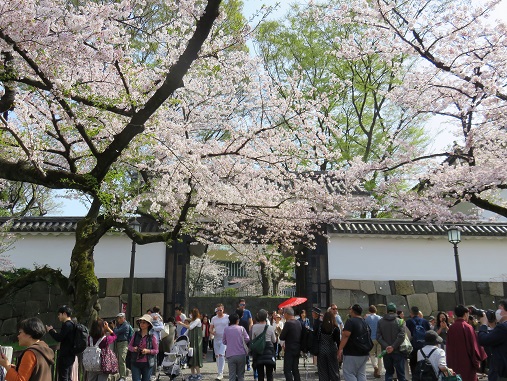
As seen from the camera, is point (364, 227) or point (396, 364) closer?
point (396, 364)

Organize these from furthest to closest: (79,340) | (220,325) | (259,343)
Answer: (220,325), (259,343), (79,340)

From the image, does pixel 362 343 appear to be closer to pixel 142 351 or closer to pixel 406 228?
pixel 142 351

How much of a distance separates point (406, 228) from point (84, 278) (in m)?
10.3

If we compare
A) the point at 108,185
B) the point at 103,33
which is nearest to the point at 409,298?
the point at 108,185

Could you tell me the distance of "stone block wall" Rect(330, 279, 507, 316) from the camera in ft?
49.0

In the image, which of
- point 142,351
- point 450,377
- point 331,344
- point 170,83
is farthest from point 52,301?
point 450,377

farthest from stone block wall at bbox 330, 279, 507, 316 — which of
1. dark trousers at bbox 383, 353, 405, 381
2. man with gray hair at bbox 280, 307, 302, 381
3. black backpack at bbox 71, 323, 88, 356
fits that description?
black backpack at bbox 71, 323, 88, 356

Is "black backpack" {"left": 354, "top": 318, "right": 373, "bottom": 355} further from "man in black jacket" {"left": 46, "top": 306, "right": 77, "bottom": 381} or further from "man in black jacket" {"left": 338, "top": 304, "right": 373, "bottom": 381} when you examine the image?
"man in black jacket" {"left": 46, "top": 306, "right": 77, "bottom": 381}

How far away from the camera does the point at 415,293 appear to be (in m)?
15.1

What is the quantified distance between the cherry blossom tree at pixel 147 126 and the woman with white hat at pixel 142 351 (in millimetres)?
1148

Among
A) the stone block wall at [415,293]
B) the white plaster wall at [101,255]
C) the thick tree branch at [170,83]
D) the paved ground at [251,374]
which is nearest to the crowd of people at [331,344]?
the paved ground at [251,374]

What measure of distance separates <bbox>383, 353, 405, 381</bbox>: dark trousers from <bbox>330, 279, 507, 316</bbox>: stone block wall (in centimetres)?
581

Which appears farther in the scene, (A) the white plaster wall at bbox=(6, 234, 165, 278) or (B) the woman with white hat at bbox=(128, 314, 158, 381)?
(A) the white plaster wall at bbox=(6, 234, 165, 278)

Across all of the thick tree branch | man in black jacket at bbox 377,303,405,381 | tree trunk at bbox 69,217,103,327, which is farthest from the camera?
tree trunk at bbox 69,217,103,327
